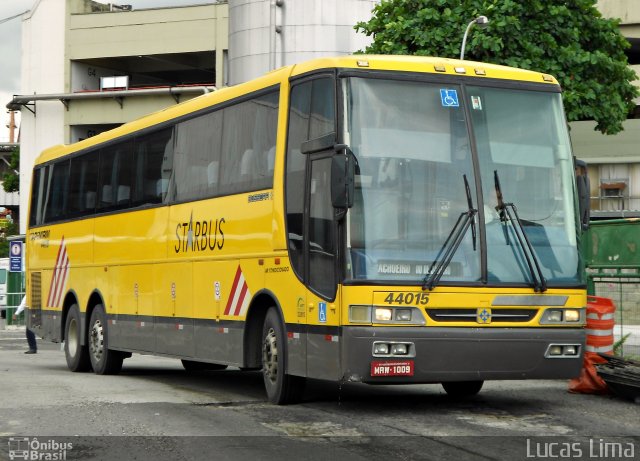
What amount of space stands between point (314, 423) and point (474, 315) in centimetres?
184

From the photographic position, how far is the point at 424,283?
1095 centimetres

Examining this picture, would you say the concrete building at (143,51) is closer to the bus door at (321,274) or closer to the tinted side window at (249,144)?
the tinted side window at (249,144)

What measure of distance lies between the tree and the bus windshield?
21.1 metres

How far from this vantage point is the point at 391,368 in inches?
426

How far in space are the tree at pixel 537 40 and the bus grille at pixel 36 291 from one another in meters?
14.8

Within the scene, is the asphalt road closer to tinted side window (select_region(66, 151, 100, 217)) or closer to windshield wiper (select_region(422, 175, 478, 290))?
windshield wiper (select_region(422, 175, 478, 290))

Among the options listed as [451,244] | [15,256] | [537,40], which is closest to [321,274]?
[451,244]

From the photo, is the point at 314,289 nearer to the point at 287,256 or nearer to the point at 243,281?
the point at 287,256

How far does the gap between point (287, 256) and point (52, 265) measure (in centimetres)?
1012

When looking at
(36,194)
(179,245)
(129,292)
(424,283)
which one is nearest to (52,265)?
(36,194)

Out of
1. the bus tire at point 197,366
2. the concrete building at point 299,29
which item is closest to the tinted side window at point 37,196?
the bus tire at point 197,366

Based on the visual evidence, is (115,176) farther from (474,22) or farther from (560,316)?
(474,22)

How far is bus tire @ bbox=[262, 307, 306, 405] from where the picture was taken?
12.2 m

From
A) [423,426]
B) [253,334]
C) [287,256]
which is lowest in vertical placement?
[423,426]
